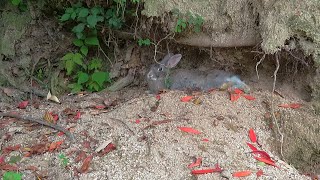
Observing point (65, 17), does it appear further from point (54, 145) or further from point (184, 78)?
point (54, 145)

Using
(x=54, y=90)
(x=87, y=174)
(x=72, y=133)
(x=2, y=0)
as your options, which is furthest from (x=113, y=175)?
(x=2, y=0)

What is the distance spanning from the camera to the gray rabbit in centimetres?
564

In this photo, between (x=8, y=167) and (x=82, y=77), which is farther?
(x=82, y=77)

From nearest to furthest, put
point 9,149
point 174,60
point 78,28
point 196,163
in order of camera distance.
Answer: point 196,163
point 9,149
point 78,28
point 174,60

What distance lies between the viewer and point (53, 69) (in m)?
6.33

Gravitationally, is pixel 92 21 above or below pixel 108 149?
above

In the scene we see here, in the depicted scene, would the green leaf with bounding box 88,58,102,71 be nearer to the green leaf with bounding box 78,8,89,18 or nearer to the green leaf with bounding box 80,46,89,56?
the green leaf with bounding box 80,46,89,56

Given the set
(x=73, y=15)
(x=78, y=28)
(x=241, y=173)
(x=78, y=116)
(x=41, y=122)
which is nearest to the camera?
(x=241, y=173)

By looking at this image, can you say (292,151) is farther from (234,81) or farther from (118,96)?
(118,96)

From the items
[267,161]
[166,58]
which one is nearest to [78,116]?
[166,58]

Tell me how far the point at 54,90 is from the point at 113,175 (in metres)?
2.46

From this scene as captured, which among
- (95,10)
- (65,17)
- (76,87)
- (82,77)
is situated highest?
(95,10)

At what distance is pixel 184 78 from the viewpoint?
5969 mm

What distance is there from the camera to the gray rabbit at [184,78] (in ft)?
18.5
